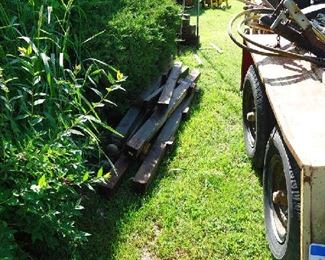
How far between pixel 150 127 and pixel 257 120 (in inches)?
44.6

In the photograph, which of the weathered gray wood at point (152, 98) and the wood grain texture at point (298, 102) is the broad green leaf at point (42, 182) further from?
the weathered gray wood at point (152, 98)

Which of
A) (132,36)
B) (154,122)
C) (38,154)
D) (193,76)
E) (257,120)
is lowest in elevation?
(193,76)

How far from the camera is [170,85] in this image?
5035mm

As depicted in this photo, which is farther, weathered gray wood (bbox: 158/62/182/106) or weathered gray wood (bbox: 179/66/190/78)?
weathered gray wood (bbox: 179/66/190/78)

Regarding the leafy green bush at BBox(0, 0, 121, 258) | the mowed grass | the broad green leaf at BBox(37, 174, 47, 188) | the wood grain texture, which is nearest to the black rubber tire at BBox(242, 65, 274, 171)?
the mowed grass

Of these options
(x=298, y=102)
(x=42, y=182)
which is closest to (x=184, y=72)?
(x=298, y=102)

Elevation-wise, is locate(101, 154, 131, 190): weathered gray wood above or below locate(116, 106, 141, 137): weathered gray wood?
below

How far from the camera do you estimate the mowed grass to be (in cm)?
323

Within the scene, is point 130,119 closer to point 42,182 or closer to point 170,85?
point 170,85

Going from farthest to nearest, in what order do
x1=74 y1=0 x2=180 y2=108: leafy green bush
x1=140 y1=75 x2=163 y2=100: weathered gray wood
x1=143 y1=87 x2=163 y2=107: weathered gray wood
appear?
1. x1=140 y1=75 x2=163 y2=100: weathered gray wood
2. x1=143 y1=87 x2=163 y2=107: weathered gray wood
3. x1=74 y1=0 x2=180 y2=108: leafy green bush

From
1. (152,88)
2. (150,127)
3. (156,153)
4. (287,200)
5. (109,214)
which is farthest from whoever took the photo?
(152,88)

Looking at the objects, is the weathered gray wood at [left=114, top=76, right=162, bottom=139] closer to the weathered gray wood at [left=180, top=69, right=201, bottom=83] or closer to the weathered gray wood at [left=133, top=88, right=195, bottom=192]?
the weathered gray wood at [left=133, top=88, right=195, bottom=192]

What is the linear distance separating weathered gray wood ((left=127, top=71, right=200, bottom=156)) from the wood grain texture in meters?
1.30

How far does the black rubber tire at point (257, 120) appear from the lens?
3.52 meters
